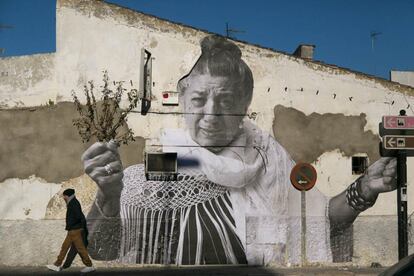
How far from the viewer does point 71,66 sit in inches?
539

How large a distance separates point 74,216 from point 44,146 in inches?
78.9

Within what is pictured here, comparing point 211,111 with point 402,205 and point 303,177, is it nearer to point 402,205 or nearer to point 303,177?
point 303,177

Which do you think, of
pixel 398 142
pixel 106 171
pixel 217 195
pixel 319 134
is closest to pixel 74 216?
pixel 106 171

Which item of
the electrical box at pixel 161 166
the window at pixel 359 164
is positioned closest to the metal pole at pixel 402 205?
the window at pixel 359 164

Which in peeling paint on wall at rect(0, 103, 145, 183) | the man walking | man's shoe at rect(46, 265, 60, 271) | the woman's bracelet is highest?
peeling paint on wall at rect(0, 103, 145, 183)

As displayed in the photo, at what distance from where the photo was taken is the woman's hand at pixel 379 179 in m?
14.0

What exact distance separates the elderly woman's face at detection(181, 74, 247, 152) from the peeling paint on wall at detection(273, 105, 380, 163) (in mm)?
1140

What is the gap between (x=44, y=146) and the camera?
13.5 m

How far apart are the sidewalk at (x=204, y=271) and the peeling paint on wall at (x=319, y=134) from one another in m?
2.75

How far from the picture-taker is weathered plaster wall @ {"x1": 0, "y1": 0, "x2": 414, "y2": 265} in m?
13.5

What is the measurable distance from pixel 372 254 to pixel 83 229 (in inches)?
276

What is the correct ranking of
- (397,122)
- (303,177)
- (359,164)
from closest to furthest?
(397,122) < (303,177) < (359,164)

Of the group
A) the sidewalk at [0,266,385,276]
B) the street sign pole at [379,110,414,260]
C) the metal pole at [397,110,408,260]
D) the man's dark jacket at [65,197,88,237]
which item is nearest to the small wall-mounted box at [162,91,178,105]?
the man's dark jacket at [65,197,88,237]

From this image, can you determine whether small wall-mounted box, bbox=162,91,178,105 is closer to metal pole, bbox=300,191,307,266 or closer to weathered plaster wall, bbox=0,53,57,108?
weathered plaster wall, bbox=0,53,57,108
